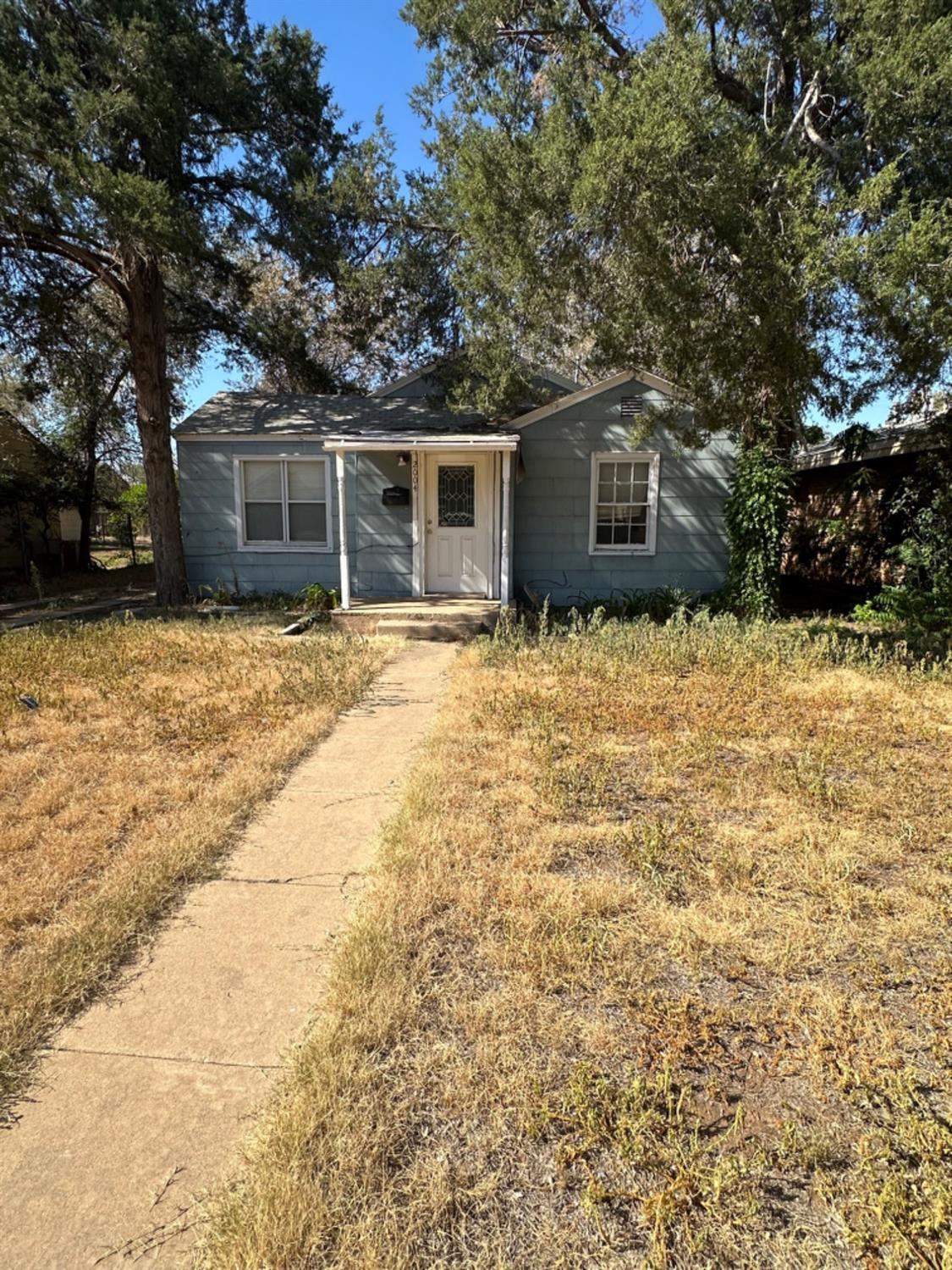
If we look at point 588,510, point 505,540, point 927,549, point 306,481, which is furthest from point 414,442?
point 927,549

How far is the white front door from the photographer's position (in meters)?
10.5

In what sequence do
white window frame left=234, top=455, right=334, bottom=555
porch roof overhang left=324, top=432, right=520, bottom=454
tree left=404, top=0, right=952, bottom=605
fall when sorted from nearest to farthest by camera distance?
tree left=404, top=0, right=952, bottom=605
porch roof overhang left=324, top=432, right=520, bottom=454
white window frame left=234, top=455, right=334, bottom=555

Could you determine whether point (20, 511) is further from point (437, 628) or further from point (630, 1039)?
point (630, 1039)

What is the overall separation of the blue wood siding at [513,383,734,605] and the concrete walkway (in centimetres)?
788

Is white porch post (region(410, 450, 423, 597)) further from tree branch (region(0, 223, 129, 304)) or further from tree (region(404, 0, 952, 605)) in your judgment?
tree branch (region(0, 223, 129, 304))

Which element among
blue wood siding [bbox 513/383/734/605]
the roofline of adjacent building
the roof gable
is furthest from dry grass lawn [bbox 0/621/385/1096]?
the roofline of adjacent building

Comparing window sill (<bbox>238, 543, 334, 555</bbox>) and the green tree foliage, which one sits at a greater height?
the green tree foliage

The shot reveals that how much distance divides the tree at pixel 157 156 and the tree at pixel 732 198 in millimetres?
2909

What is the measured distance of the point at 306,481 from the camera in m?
11.4

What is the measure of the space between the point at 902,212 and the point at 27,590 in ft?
50.0

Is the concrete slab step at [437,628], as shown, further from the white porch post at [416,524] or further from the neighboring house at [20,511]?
the neighboring house at [20,511]

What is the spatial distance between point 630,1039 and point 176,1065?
1.38 metres

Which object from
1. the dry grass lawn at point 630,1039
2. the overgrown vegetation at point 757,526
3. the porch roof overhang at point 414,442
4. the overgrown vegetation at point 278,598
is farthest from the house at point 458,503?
the dry grass lawn at point 630,1039

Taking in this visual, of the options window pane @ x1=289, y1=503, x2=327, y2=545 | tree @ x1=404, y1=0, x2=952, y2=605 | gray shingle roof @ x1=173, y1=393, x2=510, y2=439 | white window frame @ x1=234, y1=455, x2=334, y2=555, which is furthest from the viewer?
window pane @ x1=289, y1=503, x2=327, y2=545
